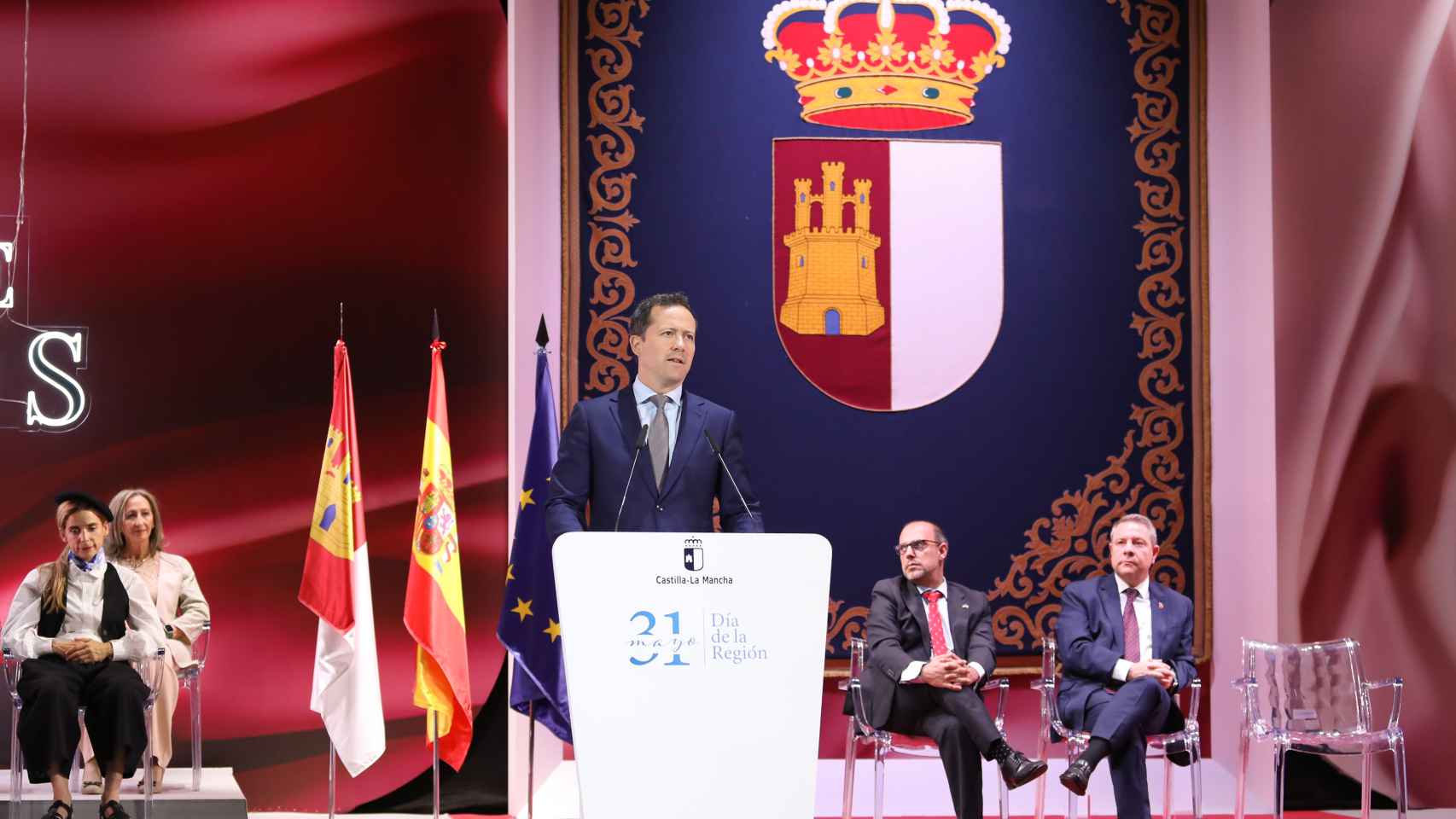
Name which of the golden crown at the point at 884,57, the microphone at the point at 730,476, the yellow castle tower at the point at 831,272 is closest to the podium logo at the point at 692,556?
the microphone at the point at 730,476

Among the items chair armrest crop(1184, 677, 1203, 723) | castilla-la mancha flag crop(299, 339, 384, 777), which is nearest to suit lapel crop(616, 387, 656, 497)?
castilla-la mancha flag crop(299, 339, 384, 777)

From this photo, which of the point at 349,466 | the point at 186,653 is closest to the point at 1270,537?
the point at 349,466

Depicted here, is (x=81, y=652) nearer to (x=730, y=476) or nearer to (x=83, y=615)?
(x=83, y=615)

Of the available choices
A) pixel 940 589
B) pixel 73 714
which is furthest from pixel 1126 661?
pixel 73 714

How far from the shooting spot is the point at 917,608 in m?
4.84

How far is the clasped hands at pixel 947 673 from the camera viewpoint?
14.8ft

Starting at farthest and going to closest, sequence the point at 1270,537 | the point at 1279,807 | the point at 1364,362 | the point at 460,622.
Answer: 1. the point at 1270,537
2. the point at 1364,362
3. the point at 460,622
4. the point at 1279,807

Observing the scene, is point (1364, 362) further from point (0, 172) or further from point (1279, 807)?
point (0, 172)

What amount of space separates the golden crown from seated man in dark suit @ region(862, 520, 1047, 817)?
2.02 metres

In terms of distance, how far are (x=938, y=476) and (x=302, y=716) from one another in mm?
2638

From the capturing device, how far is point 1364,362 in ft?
17.3

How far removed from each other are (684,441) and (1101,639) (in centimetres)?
176

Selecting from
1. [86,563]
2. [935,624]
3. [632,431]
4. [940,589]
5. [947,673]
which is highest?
[632,431]

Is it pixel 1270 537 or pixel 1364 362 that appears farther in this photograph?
pixel 1270 537
